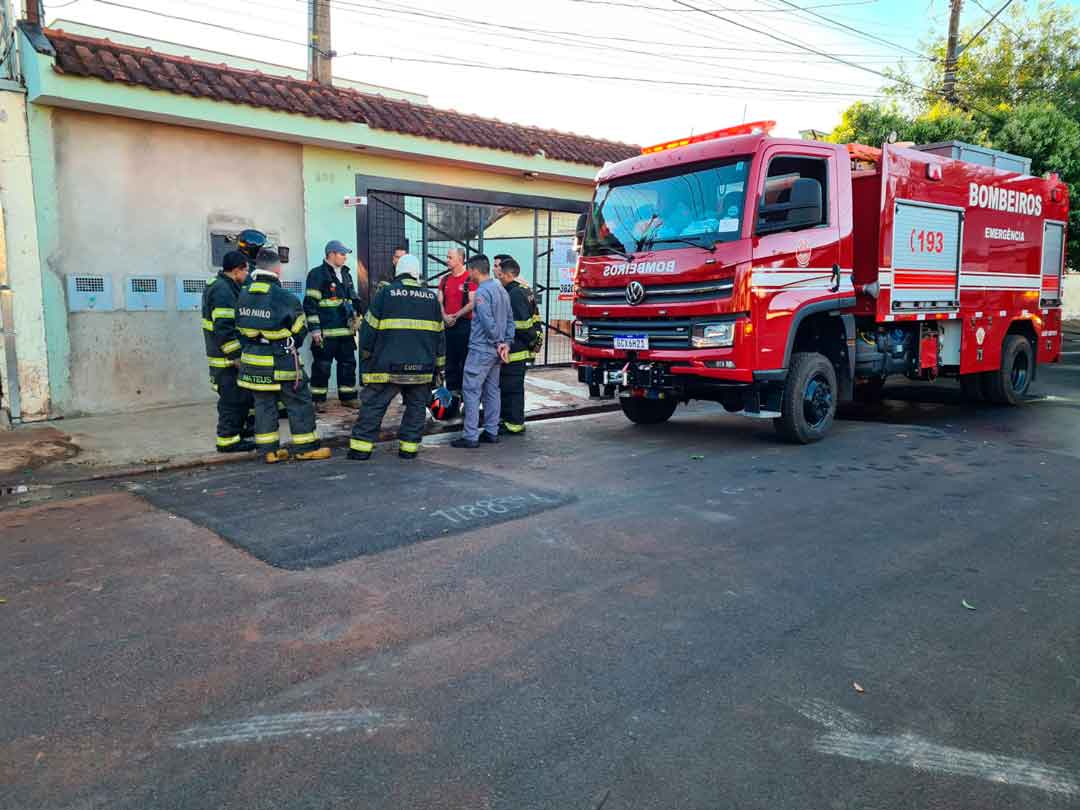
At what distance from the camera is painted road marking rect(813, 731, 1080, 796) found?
2.56m

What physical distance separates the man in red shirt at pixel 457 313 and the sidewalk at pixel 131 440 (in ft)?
1.97

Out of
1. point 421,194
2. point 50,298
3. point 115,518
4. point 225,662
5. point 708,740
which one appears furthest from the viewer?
point 421,194

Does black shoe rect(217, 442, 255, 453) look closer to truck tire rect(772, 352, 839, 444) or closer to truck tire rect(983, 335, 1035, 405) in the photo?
truck tire rect(772, 352, 839, 444)

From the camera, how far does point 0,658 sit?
3354 mm

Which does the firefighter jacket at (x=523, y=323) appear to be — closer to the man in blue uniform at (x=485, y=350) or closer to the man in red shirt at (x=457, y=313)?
the man in blue uniform at (x=485, y=350)

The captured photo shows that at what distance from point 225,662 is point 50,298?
6.79 m

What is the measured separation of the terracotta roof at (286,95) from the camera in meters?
8.38

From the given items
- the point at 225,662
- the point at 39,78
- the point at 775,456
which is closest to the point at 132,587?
the point at 225,662

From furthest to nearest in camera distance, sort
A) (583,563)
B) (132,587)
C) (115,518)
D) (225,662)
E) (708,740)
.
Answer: (115,518) → (583,563) → (132,587) → (225,662) → (708,740)

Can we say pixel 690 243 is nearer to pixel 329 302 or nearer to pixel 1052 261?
pixel 329 302

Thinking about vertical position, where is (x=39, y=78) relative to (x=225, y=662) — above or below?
above

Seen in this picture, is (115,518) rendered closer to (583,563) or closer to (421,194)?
(583,563)

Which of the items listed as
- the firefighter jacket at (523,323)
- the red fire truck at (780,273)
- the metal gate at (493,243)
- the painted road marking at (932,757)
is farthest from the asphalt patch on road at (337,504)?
the metal gate at (493,243)

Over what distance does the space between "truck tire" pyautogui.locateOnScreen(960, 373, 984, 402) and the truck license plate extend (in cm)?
534
